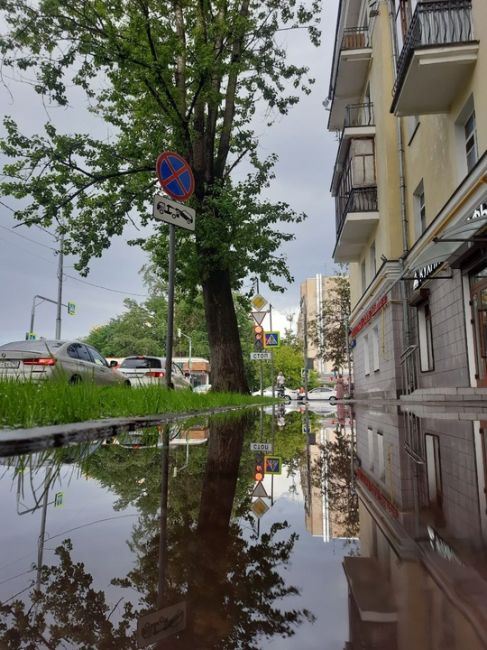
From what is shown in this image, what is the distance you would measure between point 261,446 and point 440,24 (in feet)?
35.6

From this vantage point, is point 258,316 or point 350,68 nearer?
point 258,316

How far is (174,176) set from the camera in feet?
25.7

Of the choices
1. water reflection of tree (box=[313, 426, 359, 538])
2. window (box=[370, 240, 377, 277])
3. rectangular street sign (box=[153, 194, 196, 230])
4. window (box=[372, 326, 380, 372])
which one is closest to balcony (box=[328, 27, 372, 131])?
window (box=[370, 240, 377, 277])

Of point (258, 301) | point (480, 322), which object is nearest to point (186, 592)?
point (480, 322)

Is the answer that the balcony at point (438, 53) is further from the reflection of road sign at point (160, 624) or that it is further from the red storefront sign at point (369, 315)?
the reflection of road sign at point (160, 624)

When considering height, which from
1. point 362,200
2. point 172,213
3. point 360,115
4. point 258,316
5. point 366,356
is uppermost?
point 360,115

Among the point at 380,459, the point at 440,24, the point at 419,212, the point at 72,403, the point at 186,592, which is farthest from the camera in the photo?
the point at 419,212

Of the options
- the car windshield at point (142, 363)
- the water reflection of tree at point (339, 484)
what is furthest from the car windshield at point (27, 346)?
the water reflection of tree at point (339, 484)

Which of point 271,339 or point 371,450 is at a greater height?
point 271,339

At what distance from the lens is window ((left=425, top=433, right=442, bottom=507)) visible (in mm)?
2315

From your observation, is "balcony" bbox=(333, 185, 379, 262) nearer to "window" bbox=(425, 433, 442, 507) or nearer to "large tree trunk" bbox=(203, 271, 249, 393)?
"large tree trunk" bbox=(203, 271, 249, 393)

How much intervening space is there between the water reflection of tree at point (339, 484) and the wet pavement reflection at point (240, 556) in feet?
0.05

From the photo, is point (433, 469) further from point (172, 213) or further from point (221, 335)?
point (221, 335)

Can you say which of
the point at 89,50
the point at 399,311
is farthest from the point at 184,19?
the point at 399,311
